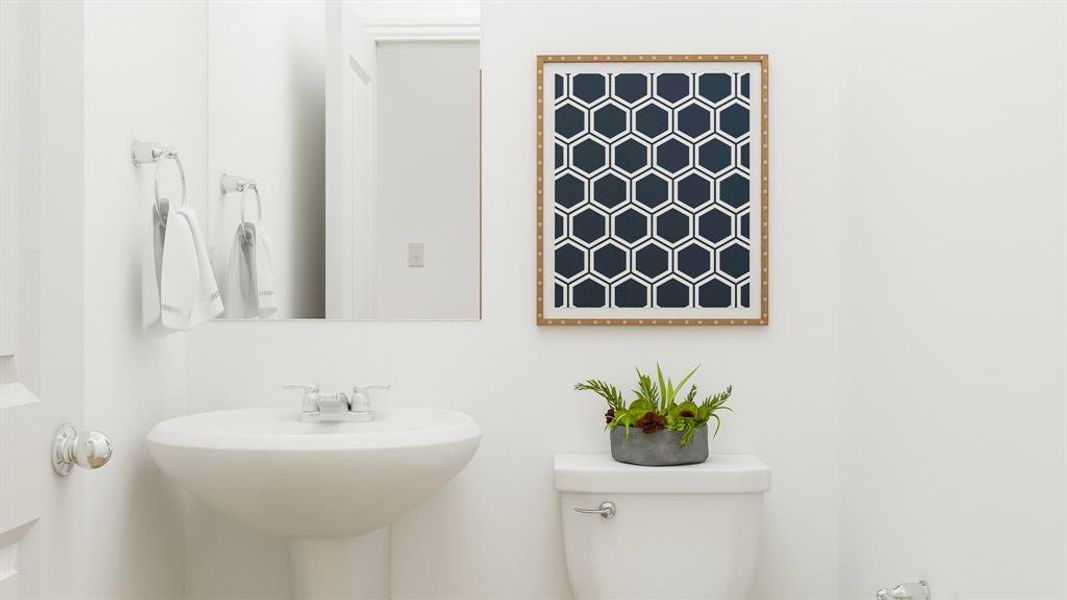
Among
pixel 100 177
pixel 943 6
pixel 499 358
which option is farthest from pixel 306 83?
pixel 943 6

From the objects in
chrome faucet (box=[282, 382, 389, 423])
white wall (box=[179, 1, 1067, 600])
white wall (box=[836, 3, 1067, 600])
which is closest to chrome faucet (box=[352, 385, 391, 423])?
chrome faucet (box=[282, 382, 389, 423])

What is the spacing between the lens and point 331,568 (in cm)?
171

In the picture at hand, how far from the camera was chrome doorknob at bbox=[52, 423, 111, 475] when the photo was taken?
978 millimetres

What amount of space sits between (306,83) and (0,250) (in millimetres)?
1142

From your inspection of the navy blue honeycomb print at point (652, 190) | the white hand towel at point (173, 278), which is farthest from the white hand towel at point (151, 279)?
the navy blue honeycomb print at point (652, 190)

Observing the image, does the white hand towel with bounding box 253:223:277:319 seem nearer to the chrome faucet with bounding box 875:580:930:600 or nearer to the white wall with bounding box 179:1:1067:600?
the white wall with bounding box 179:1:1067:600

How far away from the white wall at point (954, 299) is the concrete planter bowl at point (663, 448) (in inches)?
13.4

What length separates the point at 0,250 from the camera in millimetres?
899

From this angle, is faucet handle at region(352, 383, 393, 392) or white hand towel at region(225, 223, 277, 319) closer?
faucet handle at region(352, 383, 393, 392)

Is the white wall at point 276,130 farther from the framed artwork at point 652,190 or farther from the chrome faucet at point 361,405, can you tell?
the framed artwork at point 652,190

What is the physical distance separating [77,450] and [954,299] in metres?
1.26

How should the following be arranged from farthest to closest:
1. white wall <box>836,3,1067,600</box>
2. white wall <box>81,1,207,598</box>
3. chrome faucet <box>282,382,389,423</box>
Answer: chrome faucet <box>282,382,389,423</box> < white wall <box>81,1,207,598</box> < white wall <box>836,3,1067,600</box>

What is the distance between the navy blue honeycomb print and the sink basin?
0.51m

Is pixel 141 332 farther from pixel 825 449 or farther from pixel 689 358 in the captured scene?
pixel 825 449
